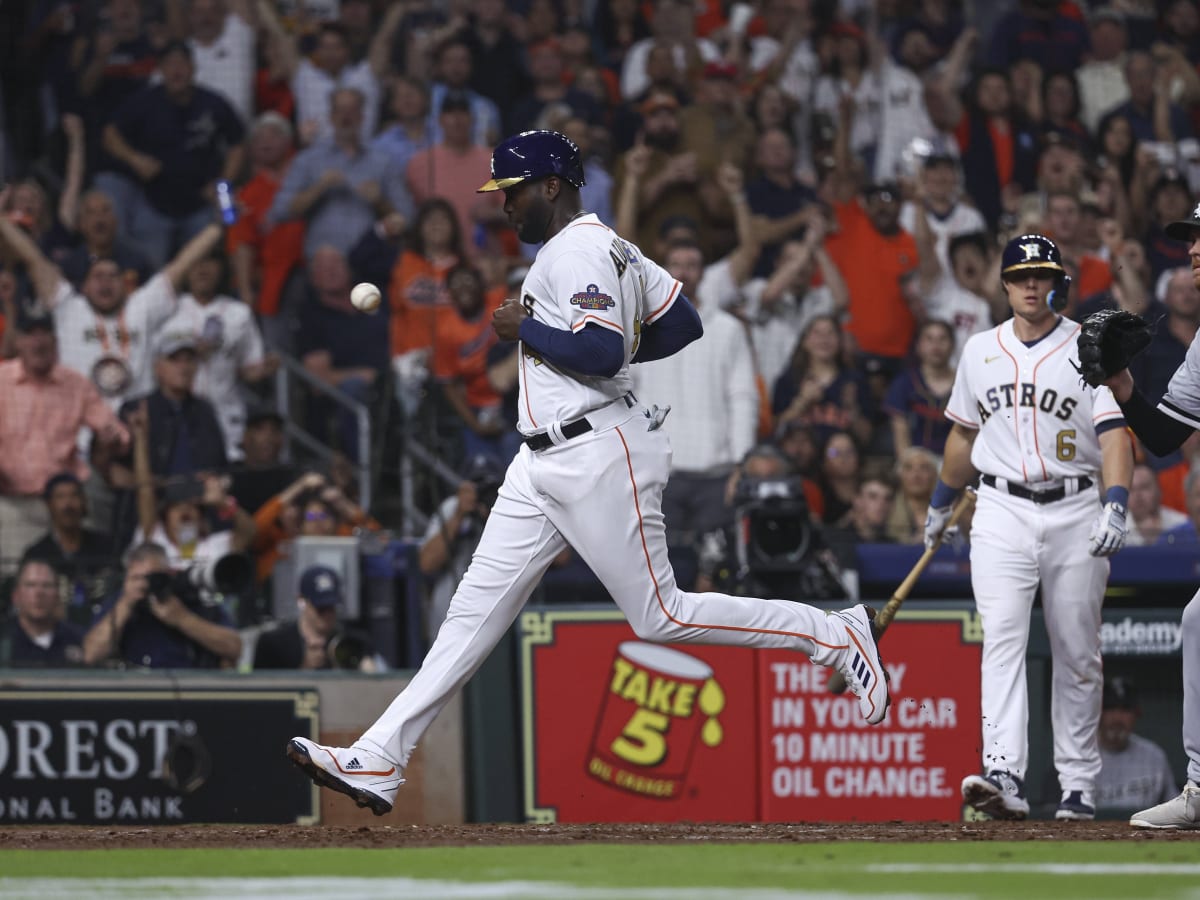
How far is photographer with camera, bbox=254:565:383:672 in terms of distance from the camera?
8164 millimetres

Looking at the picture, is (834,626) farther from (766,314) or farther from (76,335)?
(76,335)

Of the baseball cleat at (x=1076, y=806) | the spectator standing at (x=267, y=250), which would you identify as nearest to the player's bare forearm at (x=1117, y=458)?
the baseball cleat at (x=1076, y=806)

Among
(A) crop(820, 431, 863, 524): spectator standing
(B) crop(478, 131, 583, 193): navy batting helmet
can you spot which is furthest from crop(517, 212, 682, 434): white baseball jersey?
(A) crop(820, 431, 863, 524): spectator standing

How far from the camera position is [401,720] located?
5559 mm

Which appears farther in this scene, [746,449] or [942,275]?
[942,275]

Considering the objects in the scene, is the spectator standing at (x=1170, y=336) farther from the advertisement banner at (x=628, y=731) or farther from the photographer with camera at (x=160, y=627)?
the photographer with camera at (x=160, y=627)

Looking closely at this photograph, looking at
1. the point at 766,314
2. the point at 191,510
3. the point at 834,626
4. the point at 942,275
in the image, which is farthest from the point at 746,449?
the point at 834,626

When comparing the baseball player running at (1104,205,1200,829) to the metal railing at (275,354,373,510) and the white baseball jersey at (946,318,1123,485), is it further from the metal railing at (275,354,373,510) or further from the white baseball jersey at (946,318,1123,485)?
the metal railing at (275,354,373,510)

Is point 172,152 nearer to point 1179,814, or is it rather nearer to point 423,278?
point 423,278

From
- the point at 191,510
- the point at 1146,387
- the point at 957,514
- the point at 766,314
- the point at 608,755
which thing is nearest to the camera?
the point at 957,514

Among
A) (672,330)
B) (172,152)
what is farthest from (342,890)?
(172,152)

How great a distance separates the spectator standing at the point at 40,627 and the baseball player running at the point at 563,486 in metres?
3.23

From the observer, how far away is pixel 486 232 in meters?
10.9

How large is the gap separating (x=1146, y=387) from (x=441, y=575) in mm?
3954
